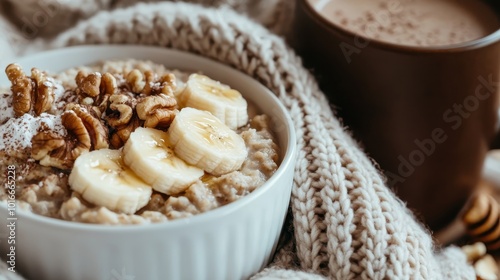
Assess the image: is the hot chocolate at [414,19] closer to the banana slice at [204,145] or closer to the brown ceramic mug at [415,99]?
the brown ceramic mug at [415,99]

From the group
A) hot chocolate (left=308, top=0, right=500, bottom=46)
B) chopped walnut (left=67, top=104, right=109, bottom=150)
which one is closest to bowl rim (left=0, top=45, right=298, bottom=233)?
chopped walnut (left=67, top=104, right=109, bottom=150)

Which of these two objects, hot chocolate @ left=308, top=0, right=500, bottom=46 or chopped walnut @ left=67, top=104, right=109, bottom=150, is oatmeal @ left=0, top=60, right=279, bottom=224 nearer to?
chopped walnut @ left=67, top=104, right=109, bottom=150

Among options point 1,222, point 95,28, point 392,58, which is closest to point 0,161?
point 1,222

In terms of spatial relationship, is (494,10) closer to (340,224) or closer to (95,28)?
(340,224)

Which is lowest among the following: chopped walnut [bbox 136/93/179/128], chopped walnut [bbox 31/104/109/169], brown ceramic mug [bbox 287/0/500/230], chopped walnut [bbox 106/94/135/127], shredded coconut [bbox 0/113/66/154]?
shredded coconut [bbox 0/113/66/154]

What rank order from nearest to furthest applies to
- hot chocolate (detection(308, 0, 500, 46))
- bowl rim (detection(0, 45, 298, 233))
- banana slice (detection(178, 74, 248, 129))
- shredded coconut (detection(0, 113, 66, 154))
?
bowl rim (detection(0, 45, 298, 233)) < shredded coconut (detection(0, 113, 66, 154)) < banana slice (detection(178, 74, 248, 129)) < hot chocolate (detection(308, 0, 500, 46))

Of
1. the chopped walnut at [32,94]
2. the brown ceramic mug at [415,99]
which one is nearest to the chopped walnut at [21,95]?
the chopped walnut at [32,94]

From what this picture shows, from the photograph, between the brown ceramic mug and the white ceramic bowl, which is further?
the brown ceramic mug
